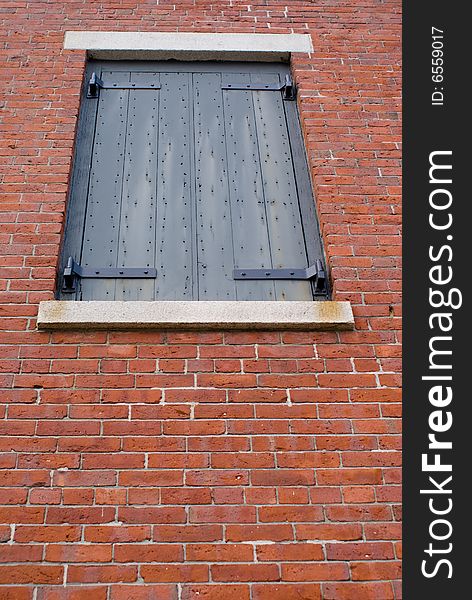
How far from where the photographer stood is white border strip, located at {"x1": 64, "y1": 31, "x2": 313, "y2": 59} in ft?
18.1

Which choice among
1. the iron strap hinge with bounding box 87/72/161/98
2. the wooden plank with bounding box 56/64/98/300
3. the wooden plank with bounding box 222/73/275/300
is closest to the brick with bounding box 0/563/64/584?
the wooden plank with bounding box 56/64/98/300

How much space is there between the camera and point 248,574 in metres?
3.17

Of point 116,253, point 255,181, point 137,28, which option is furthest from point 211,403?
point 137,28

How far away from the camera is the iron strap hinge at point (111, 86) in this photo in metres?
5.33

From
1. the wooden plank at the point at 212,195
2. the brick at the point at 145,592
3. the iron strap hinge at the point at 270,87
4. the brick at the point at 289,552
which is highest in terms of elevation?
the iron strap hinge at the point at 270,87

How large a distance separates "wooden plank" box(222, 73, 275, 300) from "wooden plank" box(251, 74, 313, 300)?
0.05 m

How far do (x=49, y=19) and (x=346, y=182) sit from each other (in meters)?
2.98

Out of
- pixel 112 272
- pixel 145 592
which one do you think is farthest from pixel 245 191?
pixel 145 592

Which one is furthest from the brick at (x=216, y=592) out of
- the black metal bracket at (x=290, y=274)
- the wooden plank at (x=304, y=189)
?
the wooden plank at (x=304, y=189)

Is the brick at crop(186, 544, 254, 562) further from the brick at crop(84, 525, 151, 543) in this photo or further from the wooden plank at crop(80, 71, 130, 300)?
the wooden plank at crop(80, 71, 130, 300)

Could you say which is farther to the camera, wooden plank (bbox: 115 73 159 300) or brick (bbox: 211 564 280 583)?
wooden plank (bbox: 115 73 159 300)

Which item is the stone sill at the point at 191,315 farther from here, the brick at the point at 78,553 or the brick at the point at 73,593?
the brick at the point at 73,593

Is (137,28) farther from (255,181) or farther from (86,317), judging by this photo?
(86,317)

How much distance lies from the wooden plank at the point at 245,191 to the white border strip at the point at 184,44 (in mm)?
233
